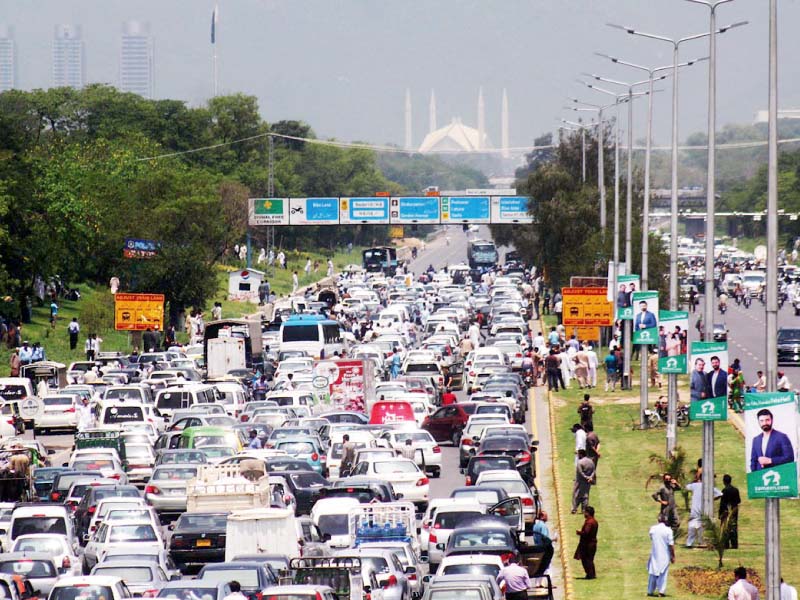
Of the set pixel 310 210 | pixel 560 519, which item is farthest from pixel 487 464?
pixel 310 210

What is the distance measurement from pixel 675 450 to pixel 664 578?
1008 cm

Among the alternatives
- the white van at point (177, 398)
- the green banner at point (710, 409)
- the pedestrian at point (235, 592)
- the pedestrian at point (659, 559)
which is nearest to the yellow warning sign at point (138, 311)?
the white van at point (177, 398)

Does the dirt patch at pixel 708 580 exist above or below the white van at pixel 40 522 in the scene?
below

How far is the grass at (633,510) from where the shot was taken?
92.7 ft

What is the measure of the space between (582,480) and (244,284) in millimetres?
65923

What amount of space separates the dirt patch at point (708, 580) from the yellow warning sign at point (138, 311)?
159ft

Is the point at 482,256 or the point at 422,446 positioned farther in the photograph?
the point at 482,256

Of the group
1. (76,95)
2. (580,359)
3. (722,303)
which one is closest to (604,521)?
(580,359)

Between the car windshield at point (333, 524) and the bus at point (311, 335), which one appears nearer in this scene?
the car windshield at point (333, 524)

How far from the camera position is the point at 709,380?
29609 millimetres

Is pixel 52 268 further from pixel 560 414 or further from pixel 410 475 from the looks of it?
pixel 410 475

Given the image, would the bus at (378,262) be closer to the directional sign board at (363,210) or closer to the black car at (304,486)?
the directional sign board at (363,210)

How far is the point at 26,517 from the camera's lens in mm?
29078

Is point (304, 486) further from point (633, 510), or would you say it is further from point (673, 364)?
point (673, 364)
